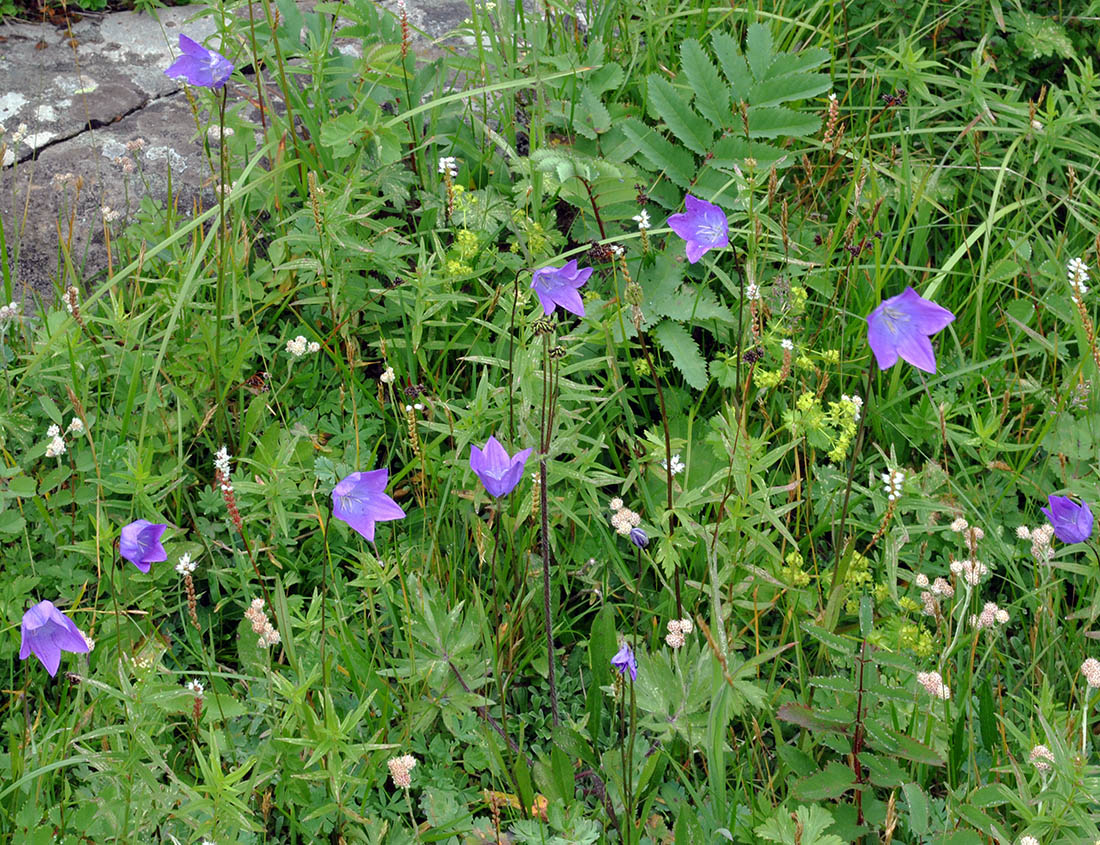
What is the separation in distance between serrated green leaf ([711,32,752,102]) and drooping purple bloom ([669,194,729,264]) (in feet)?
2.92

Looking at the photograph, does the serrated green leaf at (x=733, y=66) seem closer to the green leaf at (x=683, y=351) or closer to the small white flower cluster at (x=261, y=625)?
the green leaf at (x=683, y=351)

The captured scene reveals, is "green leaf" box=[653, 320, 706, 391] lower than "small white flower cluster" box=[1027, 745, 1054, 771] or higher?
higher

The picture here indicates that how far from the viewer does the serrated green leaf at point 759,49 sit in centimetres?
268

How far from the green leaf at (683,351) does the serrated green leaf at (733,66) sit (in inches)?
26.2

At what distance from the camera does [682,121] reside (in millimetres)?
2730

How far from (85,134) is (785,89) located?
2070 mm

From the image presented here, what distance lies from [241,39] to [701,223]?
5.78ft

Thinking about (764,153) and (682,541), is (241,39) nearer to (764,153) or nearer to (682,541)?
(764,153)

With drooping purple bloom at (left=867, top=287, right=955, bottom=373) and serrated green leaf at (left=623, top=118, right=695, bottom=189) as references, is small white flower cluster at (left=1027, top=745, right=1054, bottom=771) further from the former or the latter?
serrated green leaf at (left=623, top=118, right=695, bottom=189)

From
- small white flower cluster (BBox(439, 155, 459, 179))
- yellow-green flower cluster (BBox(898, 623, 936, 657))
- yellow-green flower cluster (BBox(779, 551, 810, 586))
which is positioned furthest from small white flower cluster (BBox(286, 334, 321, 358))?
yellow-green flower cluster (BBox(898, 623, 936, 657))

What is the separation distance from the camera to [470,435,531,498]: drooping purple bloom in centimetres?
175

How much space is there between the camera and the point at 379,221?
2.66 metres

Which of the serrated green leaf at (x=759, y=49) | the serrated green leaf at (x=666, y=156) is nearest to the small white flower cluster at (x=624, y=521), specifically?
the serrated green leaf at (x=666, y=156)

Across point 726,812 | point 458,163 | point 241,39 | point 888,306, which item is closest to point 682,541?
point 726,812
